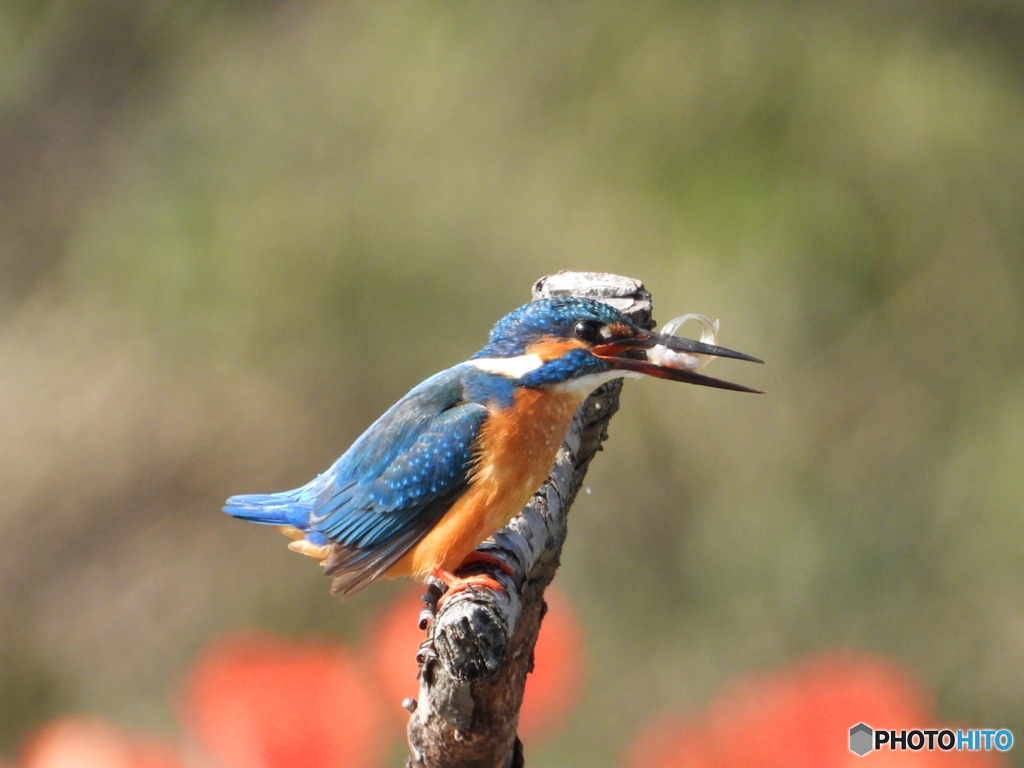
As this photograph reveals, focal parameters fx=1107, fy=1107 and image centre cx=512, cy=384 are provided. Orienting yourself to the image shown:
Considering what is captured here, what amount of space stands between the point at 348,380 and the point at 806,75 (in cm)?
130

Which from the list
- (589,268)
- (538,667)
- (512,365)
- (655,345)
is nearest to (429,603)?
(512,365)

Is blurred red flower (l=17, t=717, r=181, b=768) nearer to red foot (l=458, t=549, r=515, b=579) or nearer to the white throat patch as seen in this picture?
red foot (l=458, t=549, r=515, b=579)

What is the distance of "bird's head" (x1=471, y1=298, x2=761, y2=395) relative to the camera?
58.1 inches

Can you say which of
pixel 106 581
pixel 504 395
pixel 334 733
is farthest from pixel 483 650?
pixel 106 581

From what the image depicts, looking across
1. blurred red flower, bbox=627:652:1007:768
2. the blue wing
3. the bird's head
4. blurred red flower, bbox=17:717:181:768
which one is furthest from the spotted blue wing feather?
blurred red flower, bbox=627:652:1007:768

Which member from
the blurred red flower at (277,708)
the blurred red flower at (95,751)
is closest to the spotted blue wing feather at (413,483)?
the blurred red flower at (277,708)

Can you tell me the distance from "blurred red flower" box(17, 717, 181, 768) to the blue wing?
59 centimetres

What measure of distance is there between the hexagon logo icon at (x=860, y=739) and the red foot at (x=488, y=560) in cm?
72

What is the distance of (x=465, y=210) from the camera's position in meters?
2.68

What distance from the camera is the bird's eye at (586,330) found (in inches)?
58.4

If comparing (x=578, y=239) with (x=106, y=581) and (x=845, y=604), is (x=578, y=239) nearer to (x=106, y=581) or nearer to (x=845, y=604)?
(x=845, y=604)

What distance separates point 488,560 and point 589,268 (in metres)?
1.15

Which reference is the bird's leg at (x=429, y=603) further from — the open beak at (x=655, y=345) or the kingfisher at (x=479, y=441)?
the open beak at (x=655, y=345)
